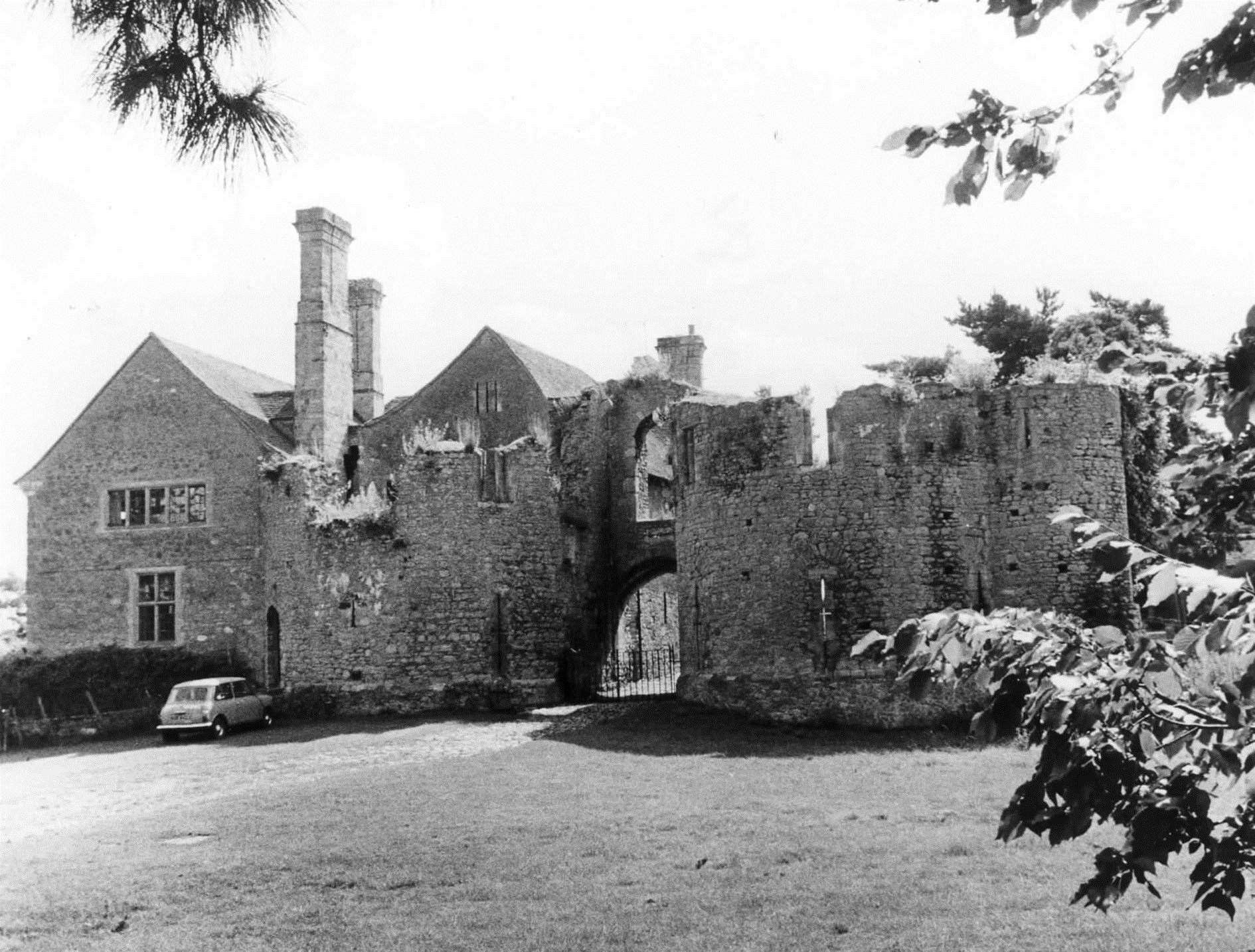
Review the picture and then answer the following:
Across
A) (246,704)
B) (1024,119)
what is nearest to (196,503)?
(246,704)

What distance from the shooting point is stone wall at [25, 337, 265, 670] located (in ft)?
98.3

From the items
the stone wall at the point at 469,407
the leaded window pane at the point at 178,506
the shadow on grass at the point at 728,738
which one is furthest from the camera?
the stone wall at the point at 469,407

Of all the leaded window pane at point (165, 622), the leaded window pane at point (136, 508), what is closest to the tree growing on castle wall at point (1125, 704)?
the leaded window pane at point (165, 622)

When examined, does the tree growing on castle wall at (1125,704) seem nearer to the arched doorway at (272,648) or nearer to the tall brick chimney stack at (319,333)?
the arched doorway at (272,648)

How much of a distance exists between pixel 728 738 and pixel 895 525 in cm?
456

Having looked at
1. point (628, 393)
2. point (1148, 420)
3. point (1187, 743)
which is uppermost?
point (628, 393)

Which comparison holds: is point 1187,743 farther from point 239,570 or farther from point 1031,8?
point 239,570

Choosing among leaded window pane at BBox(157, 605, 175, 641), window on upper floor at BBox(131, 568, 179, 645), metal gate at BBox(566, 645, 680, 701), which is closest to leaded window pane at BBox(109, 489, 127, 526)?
window on upper floor at BBox(131, 568, 179, 645)

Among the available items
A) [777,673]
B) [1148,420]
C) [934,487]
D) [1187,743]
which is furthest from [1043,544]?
[1187,743]

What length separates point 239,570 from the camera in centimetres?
2991

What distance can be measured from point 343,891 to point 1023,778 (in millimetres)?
8357

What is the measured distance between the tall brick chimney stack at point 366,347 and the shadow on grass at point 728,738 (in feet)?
56.1

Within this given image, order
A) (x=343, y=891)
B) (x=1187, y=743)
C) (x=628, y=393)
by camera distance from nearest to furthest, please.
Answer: (x=1187, y=743) → (x=343, y=891) → (x=628, y=393)

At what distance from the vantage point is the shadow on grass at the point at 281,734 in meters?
23.0
